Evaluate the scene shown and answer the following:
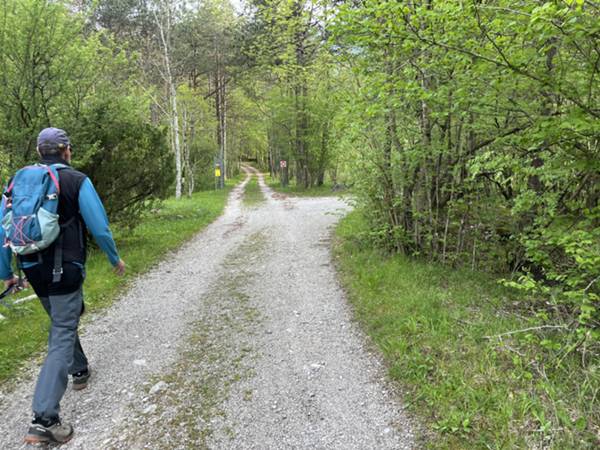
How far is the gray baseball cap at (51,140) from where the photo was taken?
9.87 ft

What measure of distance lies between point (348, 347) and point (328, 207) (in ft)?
41.0

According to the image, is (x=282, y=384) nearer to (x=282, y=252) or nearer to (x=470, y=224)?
(x=470, y=224)

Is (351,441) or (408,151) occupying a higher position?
(408,151)

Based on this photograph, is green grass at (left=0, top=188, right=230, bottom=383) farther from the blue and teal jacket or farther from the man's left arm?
Result: the blue and teal jacket

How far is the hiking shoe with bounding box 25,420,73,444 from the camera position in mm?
2730

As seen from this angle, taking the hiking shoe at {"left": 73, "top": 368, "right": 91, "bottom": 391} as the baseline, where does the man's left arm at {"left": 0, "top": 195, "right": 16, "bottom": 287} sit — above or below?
above

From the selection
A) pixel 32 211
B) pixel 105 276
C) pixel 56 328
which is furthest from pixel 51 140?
pixel 105 276

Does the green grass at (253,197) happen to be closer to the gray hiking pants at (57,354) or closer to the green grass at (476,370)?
the green grass at (476,370)

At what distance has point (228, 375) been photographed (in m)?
3.68

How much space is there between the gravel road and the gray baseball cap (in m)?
2.21

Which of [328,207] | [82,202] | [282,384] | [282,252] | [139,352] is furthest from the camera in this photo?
[328,207]

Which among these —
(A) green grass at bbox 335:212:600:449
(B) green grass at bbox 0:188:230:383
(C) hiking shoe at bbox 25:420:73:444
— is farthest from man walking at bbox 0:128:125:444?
(A) green grass at bbox 335:212:600:449

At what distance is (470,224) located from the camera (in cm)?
604

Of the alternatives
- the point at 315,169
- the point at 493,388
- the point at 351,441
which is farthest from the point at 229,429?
the point at 315,169
